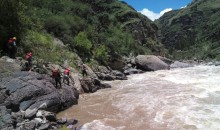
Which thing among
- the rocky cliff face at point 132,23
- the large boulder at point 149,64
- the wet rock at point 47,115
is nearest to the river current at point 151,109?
the wet rock at point 47,115

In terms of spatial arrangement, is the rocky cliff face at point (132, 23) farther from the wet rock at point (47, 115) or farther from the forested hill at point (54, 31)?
the wet rock at point (47, 115)

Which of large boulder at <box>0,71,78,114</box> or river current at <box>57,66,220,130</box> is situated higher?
large boulder at <box>0,71,78,114</box>

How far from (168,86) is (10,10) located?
1631cm

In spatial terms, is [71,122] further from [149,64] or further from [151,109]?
[149,64]

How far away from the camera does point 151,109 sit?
2058 centimetres

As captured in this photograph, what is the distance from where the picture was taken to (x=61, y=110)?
70.0 feet

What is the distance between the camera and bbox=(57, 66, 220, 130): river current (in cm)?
1711

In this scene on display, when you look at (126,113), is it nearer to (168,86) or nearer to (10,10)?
(168,86)

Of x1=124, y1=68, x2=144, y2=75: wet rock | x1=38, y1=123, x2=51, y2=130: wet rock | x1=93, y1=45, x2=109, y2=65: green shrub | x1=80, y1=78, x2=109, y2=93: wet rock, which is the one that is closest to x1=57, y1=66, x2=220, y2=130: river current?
x1=80, y1=78, x2=109, y2=93: wet rock

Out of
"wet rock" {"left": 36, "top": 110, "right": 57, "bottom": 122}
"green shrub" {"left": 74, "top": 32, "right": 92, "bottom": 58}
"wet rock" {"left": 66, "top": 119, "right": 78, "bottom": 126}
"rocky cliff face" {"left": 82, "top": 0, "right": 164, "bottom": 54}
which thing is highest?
"rocky cliff face" {"left": 82, "top": 0, "right": 164, "bottom": 54}

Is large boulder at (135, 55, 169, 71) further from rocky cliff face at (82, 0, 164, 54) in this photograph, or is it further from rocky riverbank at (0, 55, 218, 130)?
rocky cliff face at (82, 0, 164, 54)

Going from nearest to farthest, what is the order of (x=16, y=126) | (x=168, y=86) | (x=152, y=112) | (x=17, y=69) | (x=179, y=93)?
(x=16, y=126) < (x=152, y=112) < (x=17, y=69) < (x=179, y=93) < (x=168, y=86)

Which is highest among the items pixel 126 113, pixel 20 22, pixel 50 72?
pixel 20 22

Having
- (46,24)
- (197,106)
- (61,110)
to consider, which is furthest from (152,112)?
(46,24)
